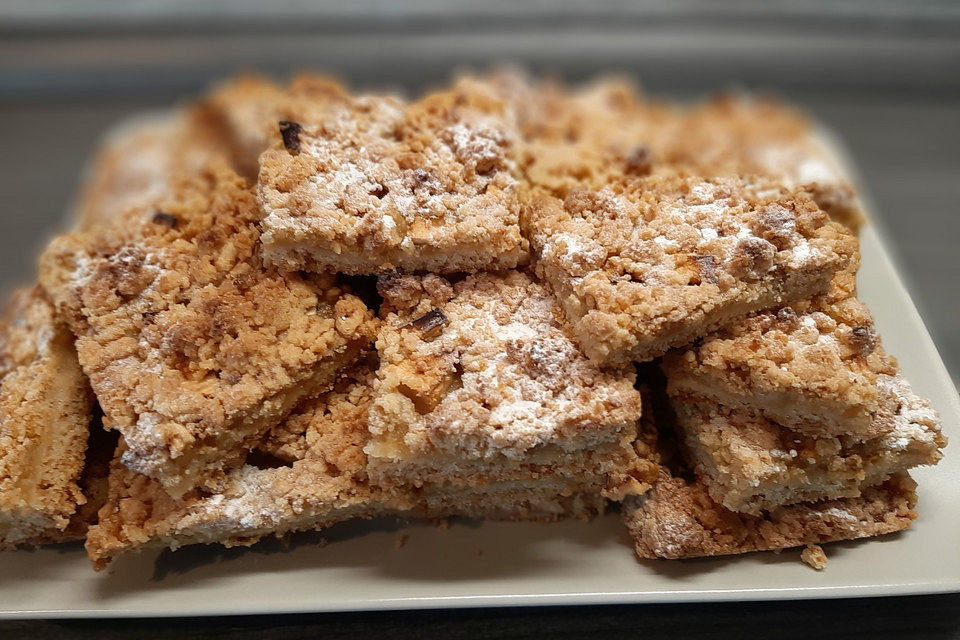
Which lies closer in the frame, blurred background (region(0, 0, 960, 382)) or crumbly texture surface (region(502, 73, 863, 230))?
crumbly texture surface (region(502, 73, 863, 230))

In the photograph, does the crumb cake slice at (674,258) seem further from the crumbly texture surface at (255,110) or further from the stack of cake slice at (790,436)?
the crumbly texture surface at (255,110)

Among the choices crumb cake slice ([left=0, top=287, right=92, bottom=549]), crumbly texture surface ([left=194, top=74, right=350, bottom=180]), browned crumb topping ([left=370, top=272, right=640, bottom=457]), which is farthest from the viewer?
crumbly texture surface ([left=194, top=74, right=350, bottom=180])

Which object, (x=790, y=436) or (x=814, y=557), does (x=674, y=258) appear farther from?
(x=814, y=557)

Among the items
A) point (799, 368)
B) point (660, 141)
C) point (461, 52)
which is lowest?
point (799, 368)

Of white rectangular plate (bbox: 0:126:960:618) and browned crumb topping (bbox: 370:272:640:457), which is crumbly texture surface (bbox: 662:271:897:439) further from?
white rectangular plate (bbox: 0:126:960:618)

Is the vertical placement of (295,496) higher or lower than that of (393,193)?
lower

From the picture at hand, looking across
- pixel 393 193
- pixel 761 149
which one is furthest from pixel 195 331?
pixel 761 149

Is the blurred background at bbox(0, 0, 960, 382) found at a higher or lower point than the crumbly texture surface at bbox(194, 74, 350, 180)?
higher

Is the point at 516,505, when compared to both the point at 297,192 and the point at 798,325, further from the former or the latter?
the point at 297,192

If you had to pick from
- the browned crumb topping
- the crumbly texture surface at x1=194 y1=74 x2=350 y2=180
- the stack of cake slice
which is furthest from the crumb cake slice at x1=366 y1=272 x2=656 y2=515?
the crumbly texture surface at x1=194 y1=74 x2=350 y2=180
